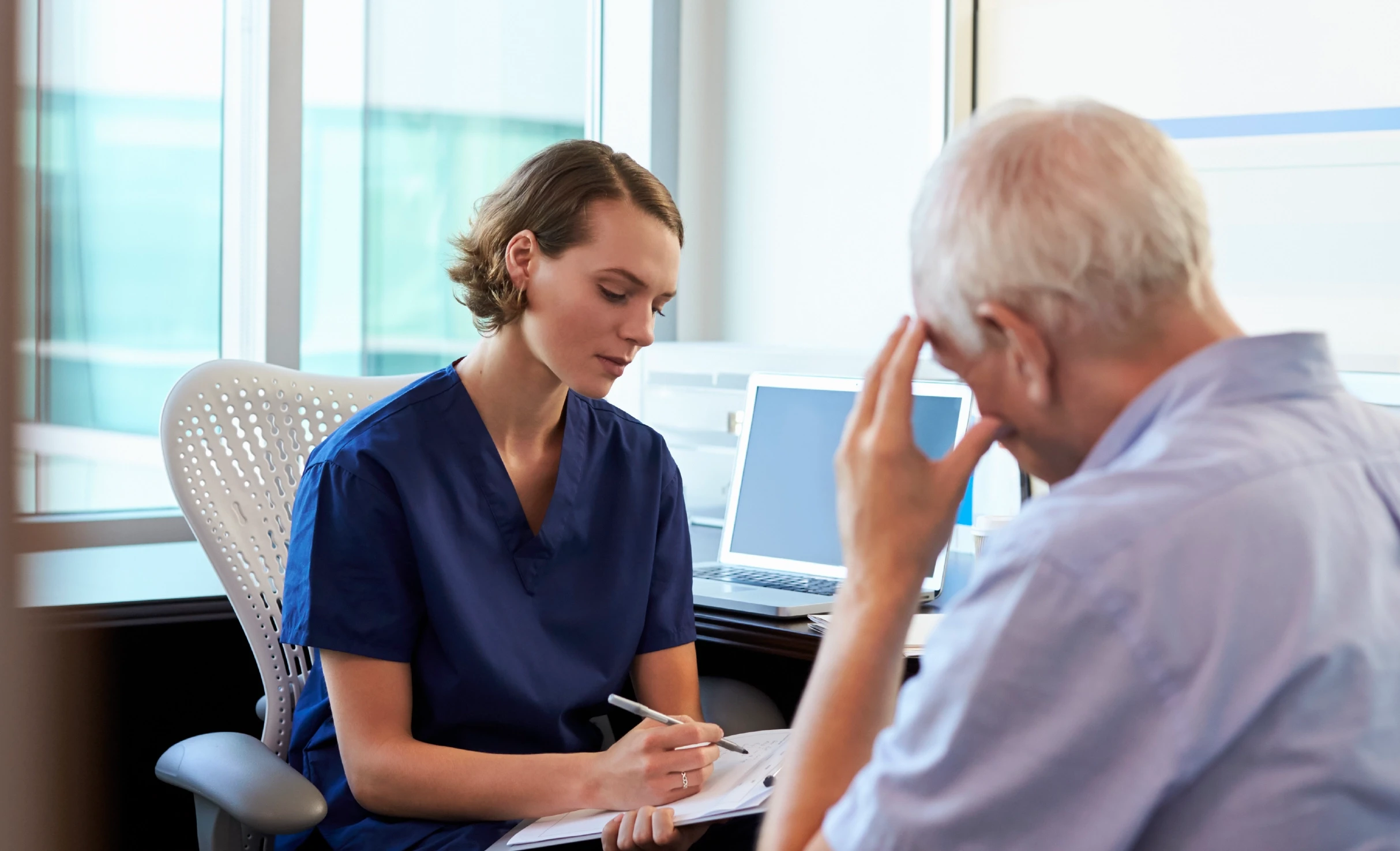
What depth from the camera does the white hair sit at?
66 cm

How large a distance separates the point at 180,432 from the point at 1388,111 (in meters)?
1.75

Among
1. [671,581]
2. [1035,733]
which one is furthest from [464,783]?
[1035,733]

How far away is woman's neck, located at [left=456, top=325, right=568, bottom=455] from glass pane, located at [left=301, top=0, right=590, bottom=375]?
962mm

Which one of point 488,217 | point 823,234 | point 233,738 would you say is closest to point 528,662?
point 233,738

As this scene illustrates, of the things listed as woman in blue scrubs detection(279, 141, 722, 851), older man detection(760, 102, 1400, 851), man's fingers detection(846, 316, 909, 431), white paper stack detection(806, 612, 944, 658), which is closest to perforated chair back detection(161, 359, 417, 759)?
woman in blue scrubs detection(279, 141, 722, 851)

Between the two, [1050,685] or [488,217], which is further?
[488,217]

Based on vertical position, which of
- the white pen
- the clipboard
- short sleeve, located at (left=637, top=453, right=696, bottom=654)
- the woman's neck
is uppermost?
the woman's neck

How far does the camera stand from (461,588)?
1.28 metres

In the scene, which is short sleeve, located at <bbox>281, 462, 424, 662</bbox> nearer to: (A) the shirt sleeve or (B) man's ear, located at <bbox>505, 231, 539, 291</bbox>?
(B) man's ear, located at <bbox>505, 231, 539, 291</bbox>

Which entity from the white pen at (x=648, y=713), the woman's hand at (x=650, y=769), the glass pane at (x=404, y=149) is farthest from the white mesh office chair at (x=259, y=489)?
the glass pane at (x=404, y=149)

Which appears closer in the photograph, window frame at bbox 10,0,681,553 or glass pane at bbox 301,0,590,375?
window frame at bbox 10,0,681,553

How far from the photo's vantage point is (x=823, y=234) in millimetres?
2549

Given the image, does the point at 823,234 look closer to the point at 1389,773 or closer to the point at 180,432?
the point at 180,432

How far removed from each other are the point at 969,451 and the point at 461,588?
66cm
